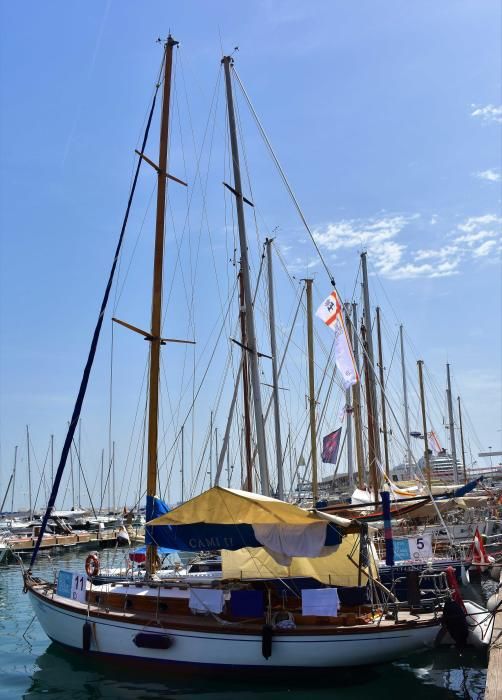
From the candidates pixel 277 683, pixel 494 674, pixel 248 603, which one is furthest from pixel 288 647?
pixel 494 674

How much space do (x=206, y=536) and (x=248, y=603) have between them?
1.84 meters

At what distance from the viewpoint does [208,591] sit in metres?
13.8

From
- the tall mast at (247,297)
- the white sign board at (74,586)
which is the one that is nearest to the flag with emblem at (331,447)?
the tall mast at (247,297)

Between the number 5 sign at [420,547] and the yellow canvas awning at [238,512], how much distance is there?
9.28 m

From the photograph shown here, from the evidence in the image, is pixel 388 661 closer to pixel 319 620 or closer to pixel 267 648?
pixel 319 620

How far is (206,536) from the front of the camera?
47.8 feet

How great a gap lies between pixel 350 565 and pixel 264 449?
14.4 feet

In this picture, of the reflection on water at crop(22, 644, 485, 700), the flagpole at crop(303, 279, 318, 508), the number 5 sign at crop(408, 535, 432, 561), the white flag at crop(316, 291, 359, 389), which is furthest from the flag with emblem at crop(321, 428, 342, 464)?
the reflection on water at crop(22, 644, 485, 700)

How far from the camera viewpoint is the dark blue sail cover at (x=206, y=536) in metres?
14.3

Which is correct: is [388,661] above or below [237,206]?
below

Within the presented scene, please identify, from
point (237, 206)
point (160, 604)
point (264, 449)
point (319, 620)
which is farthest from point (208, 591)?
point (237, 206)

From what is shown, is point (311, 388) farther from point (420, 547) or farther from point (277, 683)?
point (277, 683)

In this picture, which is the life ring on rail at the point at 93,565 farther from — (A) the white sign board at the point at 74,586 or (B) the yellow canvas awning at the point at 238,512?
(B) the yellow canvas awning at the point at 238,512

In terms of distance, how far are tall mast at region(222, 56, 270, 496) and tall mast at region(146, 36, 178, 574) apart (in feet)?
8.00
